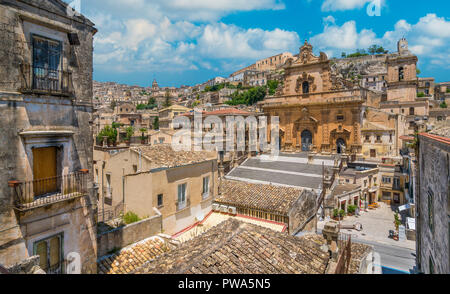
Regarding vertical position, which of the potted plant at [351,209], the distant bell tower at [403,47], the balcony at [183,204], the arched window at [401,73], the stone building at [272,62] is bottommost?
the potted plant at [351,209]

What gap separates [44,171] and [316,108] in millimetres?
34279

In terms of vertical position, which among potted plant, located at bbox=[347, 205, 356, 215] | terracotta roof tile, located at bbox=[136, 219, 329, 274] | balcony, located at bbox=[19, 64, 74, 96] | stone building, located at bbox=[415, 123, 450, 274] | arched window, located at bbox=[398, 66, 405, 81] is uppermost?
arched window, located at bbox=[398, 66, 405, 81]

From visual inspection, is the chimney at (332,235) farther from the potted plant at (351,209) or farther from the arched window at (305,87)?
the arched window at (305,87)

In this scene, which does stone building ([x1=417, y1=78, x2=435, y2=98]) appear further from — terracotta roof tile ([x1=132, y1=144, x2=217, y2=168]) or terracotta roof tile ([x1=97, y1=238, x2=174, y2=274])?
terracotta roof tile ([x1=97, y1=238, x2=174, y2=274])

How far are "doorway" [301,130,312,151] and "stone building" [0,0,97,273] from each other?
109ft

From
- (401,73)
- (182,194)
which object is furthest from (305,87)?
(182,194)

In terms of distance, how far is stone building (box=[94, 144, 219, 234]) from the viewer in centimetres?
1171

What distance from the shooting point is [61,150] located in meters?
6.99

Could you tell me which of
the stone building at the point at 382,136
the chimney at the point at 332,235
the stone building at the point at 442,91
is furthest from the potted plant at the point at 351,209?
the stone building at the point at 442,91

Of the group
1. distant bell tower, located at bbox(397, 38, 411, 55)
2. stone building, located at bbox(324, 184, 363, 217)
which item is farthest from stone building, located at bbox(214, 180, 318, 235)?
→ distant bell tower, located at bbox(397, 38, 411, 55)

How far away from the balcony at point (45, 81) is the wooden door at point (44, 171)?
4.75ft

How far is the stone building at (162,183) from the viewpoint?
38.4 ft

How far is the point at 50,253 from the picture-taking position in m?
6.75
